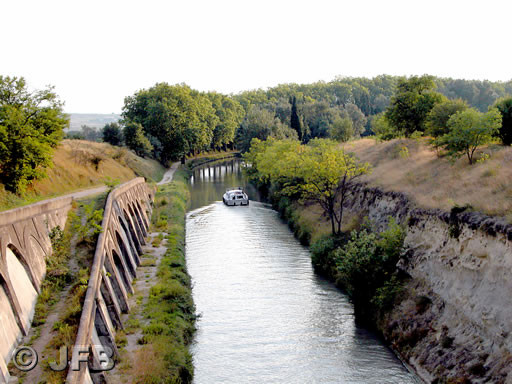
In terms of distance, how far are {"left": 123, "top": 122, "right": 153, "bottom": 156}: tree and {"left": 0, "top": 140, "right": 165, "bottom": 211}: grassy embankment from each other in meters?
8.53

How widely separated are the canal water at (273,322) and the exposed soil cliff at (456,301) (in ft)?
4.43

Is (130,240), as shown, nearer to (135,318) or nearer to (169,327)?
(135,318)

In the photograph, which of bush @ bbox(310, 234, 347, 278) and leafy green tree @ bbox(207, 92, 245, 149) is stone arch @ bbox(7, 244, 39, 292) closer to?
bush @ bbox(310, 234, 347, 278)

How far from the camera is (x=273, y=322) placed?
909 inches

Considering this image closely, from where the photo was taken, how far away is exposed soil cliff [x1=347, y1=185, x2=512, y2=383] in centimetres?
1552

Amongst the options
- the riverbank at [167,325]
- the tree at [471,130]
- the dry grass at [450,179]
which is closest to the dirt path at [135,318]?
the riverbank at [167,325]

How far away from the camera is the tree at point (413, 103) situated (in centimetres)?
4933

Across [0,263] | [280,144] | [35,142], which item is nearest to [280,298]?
[0,263]

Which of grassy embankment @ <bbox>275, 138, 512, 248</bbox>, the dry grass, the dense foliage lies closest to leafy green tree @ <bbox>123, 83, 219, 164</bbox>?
the dense foliage

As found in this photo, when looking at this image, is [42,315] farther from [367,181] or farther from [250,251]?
[367,181]

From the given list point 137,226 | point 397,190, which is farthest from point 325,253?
point 137,226

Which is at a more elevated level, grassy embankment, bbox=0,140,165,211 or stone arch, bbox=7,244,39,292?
grassy embankment, bbox=0,140,165,211

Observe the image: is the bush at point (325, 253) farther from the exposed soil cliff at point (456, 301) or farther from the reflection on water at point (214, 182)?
the reflection on water at point (214, 182)

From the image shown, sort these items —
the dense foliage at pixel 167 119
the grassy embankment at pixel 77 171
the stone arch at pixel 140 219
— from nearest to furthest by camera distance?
the grassy embankment at pixel 77 171, the stone arch at pixel 140 219, the dense foliage at pixel 167 119
